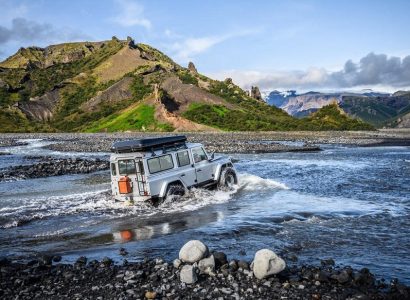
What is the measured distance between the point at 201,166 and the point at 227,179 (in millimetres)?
2683

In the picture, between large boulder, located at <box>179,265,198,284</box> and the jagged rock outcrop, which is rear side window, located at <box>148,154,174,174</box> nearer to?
large boulder, located at <box>179,265,198,284</box>

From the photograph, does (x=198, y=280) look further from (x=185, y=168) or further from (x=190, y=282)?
(x=185, y=168)

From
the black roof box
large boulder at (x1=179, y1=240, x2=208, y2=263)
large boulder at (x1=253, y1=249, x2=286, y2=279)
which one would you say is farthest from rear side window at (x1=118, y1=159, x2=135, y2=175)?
large boulder at (x1=253, y1=249, x2=286, y2=279)

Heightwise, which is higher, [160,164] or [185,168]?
[160,164]

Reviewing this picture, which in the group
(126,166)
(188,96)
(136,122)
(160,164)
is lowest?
(160,164)

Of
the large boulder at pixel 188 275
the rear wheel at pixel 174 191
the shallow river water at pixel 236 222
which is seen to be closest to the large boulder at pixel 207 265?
the large boulder at pixel 188 275

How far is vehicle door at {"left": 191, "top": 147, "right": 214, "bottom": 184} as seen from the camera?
969 inches

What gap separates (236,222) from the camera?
744 inches

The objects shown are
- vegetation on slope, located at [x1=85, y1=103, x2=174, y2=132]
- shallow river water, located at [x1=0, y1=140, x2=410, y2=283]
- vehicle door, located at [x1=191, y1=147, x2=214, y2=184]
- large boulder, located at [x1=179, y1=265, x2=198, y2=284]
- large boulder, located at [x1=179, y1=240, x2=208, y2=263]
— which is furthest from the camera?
vegetation on slope, located at [x1=85, y1=103, x2=174, y2=132]

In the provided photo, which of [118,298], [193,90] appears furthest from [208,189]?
[193,90]

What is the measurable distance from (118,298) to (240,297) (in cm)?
303

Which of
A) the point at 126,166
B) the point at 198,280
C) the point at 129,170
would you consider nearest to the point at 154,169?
Result: the point at 129,170

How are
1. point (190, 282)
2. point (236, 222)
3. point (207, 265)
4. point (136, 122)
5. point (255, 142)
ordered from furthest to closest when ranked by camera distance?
point (136, 122) → point (255, 142) → point (236, 222) → point (207, 265) → point (190, 282)

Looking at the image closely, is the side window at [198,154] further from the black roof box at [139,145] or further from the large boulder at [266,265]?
the large boulder at [266,265]
